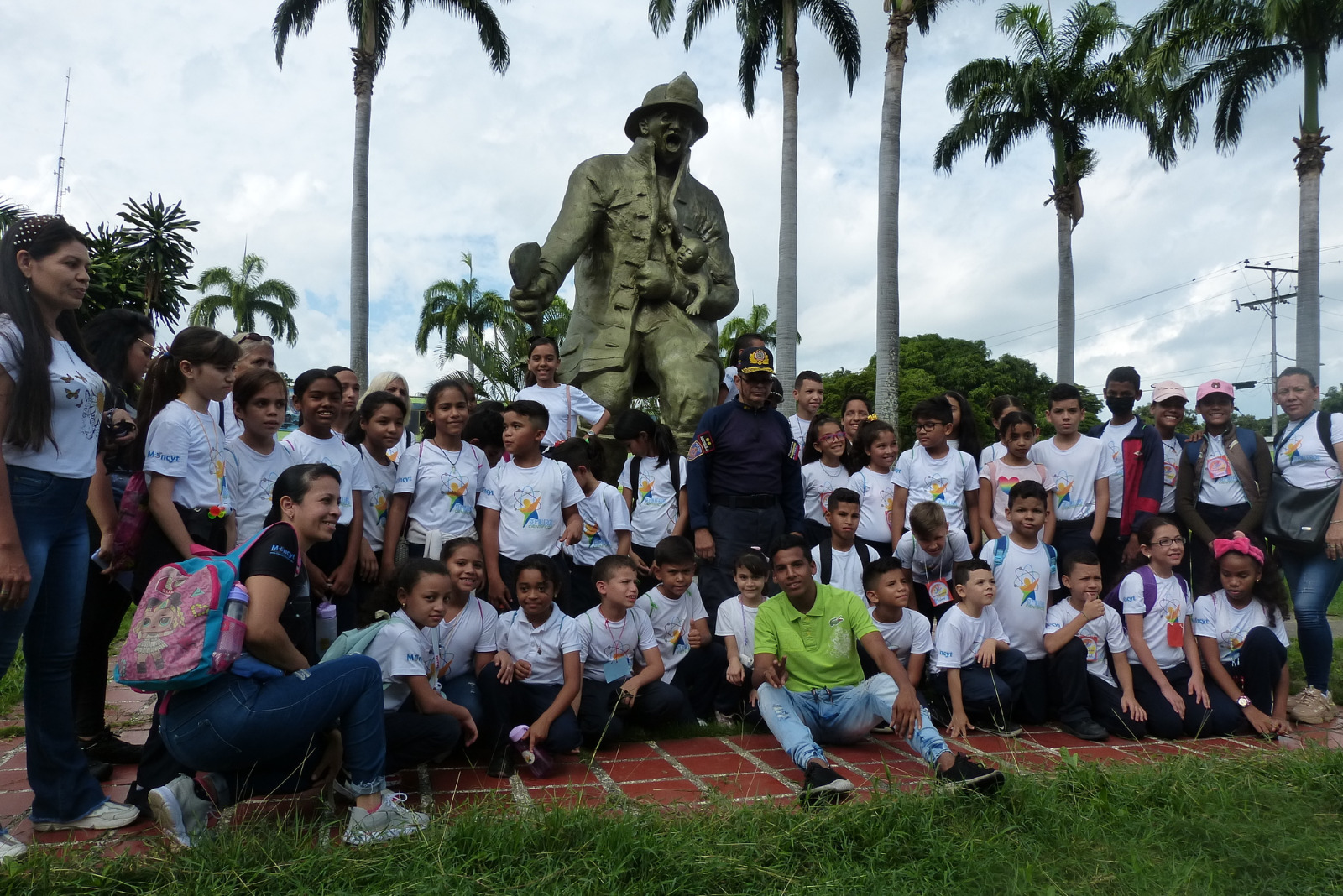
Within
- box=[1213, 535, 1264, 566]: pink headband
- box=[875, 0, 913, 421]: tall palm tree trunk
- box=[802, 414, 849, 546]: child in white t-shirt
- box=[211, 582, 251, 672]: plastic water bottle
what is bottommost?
box=[211, 582, 251, 672]: plastic water bottle

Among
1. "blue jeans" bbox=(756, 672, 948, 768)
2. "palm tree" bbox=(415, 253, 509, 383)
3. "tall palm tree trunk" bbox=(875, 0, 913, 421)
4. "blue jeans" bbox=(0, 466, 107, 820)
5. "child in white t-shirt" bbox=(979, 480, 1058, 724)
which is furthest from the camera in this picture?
"palm tree" bbox=(415, 253, 509, 383)

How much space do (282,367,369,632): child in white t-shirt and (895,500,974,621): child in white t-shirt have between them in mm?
2535

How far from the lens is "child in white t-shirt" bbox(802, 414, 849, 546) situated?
5207mm

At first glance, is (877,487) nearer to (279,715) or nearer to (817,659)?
(817,659)

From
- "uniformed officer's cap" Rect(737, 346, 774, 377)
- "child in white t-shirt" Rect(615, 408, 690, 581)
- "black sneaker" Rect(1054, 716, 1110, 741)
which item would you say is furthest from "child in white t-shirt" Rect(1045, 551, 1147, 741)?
"child in white t-shirt" Rect(615, 408, 690, 581)

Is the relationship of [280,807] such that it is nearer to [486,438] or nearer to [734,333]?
[486,438]

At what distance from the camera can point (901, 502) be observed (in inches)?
197

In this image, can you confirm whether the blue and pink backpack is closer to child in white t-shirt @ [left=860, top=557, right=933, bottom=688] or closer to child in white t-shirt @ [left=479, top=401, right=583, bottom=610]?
child in white t-shirt @ [left=479, top=401, right=583, bottom=610]

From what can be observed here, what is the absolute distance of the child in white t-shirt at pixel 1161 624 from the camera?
4.41m

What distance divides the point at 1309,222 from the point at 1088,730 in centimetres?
1533

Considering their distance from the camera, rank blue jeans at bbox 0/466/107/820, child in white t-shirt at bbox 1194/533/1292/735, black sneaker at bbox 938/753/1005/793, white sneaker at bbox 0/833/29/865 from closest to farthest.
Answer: white sneaker at bbox 0/833/29/865
blue jeans at bbox 0/466/107/820
black sneaker at bbox 938/753/1005/793
child in white t-shirt at bbox 1194/533/1292/735

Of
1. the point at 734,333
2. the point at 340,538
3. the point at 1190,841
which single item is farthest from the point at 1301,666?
the point at 734,333

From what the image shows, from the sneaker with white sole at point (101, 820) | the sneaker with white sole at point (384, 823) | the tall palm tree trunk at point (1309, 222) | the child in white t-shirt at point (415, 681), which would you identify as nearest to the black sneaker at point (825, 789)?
the sneaker with white sole at point (384, 823)

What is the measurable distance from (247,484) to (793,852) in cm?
233
